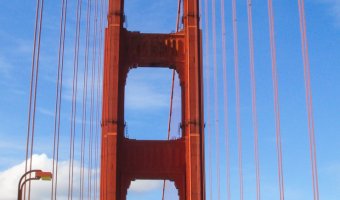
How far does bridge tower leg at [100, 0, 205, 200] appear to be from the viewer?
2705cm

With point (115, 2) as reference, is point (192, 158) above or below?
below

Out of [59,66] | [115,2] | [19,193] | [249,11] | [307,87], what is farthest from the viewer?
[115,2]

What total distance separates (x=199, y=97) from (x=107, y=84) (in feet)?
9.98

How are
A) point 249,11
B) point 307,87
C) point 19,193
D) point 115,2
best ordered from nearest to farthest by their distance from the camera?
point 19,193 → point 307,87 → point 249,11 → point 115,2

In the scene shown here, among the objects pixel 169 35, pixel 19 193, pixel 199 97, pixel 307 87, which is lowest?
pixel 19 193

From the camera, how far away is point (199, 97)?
28.0 m

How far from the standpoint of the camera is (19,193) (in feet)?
44.3

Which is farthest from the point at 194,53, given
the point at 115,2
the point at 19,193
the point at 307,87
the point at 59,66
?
the point at 19,193

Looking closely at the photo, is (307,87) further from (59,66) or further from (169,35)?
(169,35)

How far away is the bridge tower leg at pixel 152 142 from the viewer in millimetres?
27047

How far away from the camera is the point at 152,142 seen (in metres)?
28.7

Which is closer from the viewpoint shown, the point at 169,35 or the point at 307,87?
the point at 307,87

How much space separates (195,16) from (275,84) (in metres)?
11.7

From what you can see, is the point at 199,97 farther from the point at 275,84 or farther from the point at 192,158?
the point at 275,84
